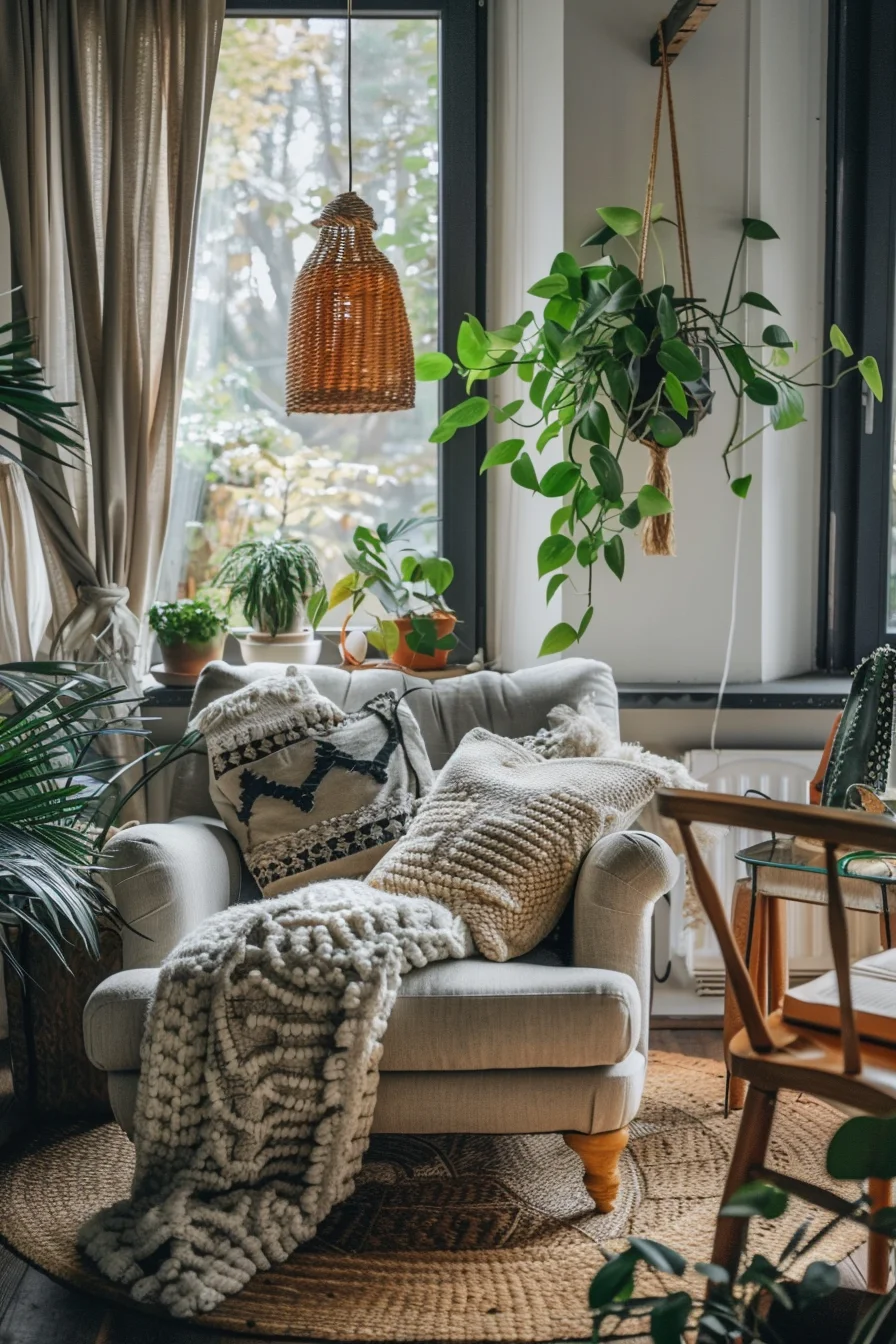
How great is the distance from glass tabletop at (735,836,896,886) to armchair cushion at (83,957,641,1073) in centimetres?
34

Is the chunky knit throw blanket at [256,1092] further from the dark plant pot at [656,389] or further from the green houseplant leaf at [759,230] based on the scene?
the green houseplant leaf at [759,230]

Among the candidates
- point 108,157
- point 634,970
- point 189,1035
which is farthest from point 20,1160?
point 108,157

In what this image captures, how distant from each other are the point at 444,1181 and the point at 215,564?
1735 millimetres

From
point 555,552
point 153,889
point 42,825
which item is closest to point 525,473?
point 555,552

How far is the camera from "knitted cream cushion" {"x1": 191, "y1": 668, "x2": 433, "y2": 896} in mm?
2453

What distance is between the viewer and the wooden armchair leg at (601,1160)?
204 centimetres

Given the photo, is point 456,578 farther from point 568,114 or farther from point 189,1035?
point 189,1035

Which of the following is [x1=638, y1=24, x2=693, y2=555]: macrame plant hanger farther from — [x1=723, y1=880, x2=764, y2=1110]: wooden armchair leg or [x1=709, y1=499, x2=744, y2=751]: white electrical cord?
[x1=723, y1=880, x2=764, y2=1110]: wooden armchair leg

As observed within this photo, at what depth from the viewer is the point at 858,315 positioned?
3201 mm

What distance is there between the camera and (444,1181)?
2.22 m

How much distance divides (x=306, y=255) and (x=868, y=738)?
1.87 metres

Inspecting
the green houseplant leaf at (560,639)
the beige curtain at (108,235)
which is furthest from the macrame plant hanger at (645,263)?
the beige curtain at (108,235)

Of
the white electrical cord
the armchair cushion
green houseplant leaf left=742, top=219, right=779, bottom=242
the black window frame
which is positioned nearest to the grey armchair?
the armchair cushion

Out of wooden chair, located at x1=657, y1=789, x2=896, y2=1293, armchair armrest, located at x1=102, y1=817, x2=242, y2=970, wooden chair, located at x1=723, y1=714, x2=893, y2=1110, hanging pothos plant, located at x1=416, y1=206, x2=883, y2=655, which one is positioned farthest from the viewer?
hanging pothos plant, located at x1=416, y1=206, x2=883, y2=655
